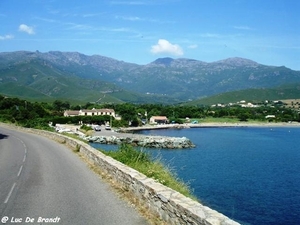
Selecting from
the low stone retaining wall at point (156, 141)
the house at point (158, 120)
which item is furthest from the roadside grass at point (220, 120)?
the low stone retaining wall at point (156, 141)

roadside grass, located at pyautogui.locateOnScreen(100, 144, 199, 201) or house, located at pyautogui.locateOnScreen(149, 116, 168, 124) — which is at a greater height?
roadside grass, located at pyautogui.locateOnScreen(100, 144, 199, 201)

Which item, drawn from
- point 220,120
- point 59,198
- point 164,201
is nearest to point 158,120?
point 220,120

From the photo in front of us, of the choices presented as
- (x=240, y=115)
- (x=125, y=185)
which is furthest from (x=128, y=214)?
(x=240, y=115)

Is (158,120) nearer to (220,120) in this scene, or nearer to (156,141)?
(220,120)

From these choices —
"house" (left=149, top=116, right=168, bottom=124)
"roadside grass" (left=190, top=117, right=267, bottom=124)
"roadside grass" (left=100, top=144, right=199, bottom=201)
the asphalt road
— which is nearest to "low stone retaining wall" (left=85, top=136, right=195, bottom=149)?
A: "roadside grass" (left=100, top=144, right=199, bottom=201)

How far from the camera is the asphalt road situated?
29.1 ft

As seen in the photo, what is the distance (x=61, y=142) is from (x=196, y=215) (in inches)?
1133

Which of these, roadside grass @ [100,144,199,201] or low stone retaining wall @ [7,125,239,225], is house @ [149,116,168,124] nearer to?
roadside grass @ [100,144,199,201]

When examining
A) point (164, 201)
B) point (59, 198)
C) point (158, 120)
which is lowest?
point (158, 120)

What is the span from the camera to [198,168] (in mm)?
49656

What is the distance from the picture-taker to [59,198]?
1104 cm

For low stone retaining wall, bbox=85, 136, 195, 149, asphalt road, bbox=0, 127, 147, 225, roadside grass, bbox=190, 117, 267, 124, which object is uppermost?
asphalt road, bbox=0, 127, 147, 225

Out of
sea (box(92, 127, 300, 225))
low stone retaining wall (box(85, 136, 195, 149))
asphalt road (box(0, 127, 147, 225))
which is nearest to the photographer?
asphalt road (box(0, 127, 147, 225))

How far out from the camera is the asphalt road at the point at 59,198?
8.86 m
